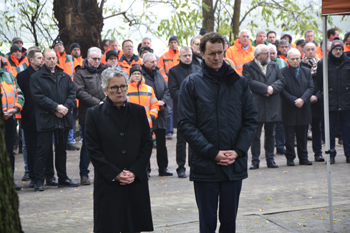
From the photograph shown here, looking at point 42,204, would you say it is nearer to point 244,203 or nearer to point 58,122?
point 58,122

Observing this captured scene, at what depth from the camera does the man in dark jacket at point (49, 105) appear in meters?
9.70

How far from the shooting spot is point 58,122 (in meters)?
9.88

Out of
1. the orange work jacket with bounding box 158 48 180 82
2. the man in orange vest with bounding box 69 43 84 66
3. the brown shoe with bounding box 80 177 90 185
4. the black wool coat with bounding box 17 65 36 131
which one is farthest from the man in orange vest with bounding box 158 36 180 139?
the black wool coat with bounding box 17 65 36 131

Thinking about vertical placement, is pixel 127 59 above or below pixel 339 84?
above

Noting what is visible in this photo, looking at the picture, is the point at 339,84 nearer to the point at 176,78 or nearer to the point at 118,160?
the point at 176,78

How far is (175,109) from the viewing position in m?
11.9

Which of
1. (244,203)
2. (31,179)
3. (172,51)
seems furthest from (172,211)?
(172,51)

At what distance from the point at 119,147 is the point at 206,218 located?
1.02 m

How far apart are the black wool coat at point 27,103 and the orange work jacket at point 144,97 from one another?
1.77 meters

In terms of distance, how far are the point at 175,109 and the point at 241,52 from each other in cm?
272

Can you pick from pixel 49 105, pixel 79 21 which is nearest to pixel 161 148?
pixel 49 105

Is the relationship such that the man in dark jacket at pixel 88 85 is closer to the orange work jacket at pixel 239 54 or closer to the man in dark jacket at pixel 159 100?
the man in dark jacket at pixel 159 100

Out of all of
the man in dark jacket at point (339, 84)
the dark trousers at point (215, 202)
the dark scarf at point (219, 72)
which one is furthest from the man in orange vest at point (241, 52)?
the dark trousers at point (215, 202)

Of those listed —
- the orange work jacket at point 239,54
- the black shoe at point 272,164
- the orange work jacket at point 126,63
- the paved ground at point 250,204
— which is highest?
the orange work jacket at point 239,54
